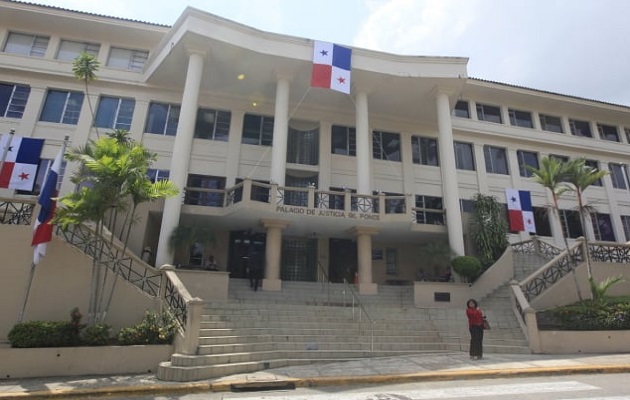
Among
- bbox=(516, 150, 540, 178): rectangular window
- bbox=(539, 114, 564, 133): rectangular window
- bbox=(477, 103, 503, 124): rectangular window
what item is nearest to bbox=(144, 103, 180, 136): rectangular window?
bbox=(477, 103, 503, 124): rectangular window

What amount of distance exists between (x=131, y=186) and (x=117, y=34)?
13.7 meters

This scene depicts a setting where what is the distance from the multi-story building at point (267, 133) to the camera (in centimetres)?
1619

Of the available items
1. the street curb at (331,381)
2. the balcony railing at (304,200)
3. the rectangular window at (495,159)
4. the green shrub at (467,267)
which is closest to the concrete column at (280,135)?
the balcony railing at (304,200)

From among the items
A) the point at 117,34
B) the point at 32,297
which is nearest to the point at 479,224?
the point at 32,297

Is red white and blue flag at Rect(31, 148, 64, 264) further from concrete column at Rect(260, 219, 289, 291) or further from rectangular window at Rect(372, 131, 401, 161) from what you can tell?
rectangular window at Rect(372, 131, 401, 161)

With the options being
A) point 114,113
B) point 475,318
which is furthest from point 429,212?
point 114,113

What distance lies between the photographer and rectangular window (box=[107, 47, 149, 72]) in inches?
778

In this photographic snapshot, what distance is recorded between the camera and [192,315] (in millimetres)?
8891

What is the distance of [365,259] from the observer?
16.4m

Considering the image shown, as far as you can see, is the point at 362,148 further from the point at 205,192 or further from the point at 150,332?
the point at 150,332

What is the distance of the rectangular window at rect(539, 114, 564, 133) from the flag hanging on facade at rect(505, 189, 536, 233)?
6.22 m

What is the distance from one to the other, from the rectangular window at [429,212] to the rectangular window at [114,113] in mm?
15555

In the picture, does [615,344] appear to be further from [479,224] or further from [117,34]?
[117,34]

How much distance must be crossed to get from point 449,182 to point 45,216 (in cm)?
1607
